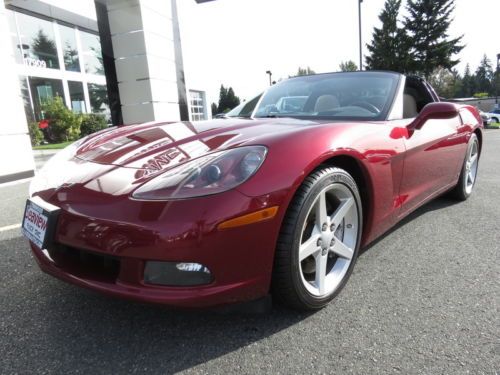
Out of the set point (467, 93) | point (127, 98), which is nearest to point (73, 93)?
point (127, 98)

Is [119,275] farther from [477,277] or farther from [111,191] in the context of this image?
[477,277]

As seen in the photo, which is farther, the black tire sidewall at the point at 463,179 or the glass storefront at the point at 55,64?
the glass storefront at the point at 55,64

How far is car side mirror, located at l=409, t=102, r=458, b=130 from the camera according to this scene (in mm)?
2332

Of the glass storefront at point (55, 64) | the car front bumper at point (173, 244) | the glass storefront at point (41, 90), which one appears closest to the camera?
the car front bumper at point (173, 244)

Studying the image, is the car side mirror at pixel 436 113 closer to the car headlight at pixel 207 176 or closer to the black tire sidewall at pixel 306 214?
the black tire sidewall at pixel 306 214

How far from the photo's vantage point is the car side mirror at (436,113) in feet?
7.65

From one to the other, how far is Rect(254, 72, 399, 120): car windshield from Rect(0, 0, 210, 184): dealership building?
4.81 meters

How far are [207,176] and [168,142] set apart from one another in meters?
0.59

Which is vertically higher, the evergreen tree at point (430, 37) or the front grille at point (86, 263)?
the evergreen tree at point (430, 37)

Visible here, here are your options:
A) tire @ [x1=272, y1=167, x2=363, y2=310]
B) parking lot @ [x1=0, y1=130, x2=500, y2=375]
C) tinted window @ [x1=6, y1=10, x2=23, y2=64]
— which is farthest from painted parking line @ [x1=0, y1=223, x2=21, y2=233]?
tinted window @ [x1=6, y1=10, x2=23, y2=64]

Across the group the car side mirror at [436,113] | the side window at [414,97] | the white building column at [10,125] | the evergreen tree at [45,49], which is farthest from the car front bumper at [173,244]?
the evergreen tree at [45,49]

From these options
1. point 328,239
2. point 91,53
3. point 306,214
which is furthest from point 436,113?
point 91,53

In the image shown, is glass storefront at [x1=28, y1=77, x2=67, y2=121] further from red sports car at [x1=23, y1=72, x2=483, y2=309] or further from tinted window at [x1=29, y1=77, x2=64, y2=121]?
red sports car at [x1=23, y1=72, x2=483, y2=309]

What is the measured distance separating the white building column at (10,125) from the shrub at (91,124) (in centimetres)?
840
